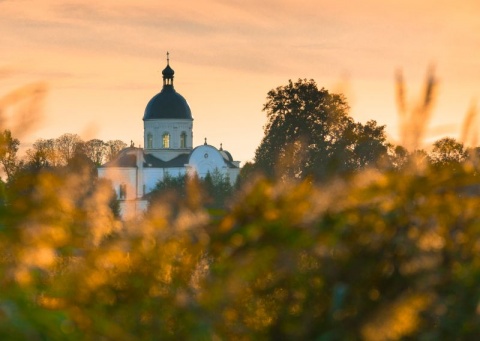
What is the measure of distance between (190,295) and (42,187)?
286mm

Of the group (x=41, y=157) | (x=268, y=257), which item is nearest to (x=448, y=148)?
(x=268, y=257)

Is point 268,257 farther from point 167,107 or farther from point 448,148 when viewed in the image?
point 167,107

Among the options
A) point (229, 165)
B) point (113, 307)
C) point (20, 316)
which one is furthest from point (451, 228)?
point (229, 165)

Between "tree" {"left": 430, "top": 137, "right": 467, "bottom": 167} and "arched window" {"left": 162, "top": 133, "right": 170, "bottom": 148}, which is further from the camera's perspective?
"arched window" {"left": 162, "top": 133, "right": 170, "bottom": 148}

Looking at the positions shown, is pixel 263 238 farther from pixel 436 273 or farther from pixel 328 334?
pixel 436 273

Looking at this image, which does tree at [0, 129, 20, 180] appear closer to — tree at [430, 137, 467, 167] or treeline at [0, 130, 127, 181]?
treeline at [0, 130, 127, 181]

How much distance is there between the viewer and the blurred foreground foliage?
128cm

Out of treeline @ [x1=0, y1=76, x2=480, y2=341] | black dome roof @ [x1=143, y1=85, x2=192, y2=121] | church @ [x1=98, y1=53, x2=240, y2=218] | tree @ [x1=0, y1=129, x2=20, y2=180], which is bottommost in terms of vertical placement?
treeline @ [x1=0, y1=76, x2=480, y2=341]

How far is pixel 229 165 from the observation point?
112 metres

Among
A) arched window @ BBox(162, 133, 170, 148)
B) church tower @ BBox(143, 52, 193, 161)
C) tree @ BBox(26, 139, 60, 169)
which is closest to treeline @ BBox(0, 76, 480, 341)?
tree @ BBox(26, 139, 60, 169)

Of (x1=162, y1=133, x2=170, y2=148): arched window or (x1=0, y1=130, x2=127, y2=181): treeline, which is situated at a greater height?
(x1=162, y1=133, x2=170, y2=148): arched window

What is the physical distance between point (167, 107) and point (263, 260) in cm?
10802

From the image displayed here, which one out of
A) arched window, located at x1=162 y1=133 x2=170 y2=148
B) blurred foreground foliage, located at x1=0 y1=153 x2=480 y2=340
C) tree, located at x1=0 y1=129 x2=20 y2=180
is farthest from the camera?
arched window, located at x1=162 y1=133 x2=170 y2=148

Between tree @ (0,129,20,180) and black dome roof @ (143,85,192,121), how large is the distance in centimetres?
10668
